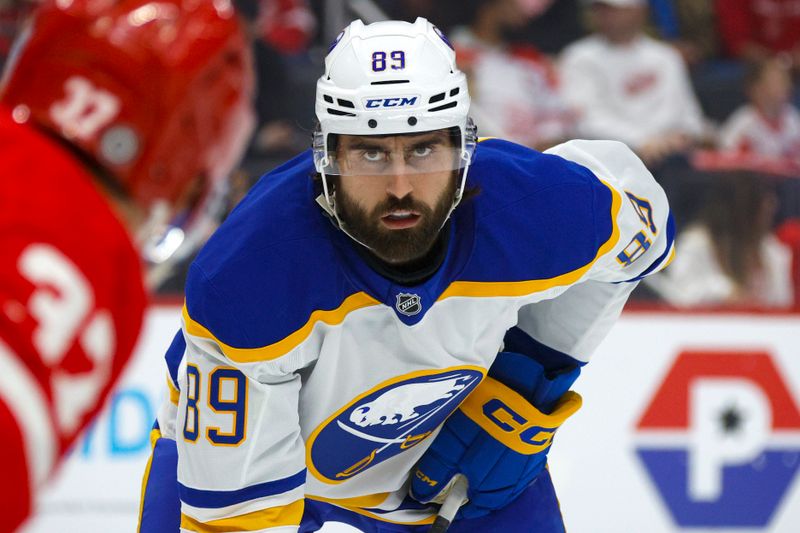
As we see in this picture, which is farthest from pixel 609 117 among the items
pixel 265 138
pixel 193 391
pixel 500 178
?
pixel 193 391

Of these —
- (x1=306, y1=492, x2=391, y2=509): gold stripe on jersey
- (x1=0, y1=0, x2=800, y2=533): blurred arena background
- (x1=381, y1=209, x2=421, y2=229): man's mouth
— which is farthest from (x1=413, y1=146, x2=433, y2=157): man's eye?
(x1=0, y1=0, x2=800, y2=533): blurred arena background

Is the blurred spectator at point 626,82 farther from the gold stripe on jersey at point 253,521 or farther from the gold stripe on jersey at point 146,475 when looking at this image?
the gold stripe on jersey at point 253,521

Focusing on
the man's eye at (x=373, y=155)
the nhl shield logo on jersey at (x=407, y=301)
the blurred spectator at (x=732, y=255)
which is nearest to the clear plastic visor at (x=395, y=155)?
the man's eye at (x=373, y=155)

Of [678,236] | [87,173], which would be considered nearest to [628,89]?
[678,236]

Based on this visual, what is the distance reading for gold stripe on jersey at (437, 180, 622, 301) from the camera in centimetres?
213

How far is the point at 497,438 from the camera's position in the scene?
8.08 feet

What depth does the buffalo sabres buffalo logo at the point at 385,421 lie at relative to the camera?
2.22 m

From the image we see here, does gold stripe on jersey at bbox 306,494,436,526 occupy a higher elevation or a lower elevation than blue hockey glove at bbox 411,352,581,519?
lower

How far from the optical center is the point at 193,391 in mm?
2111

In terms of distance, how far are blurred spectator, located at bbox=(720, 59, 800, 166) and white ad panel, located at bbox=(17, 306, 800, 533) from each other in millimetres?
1200

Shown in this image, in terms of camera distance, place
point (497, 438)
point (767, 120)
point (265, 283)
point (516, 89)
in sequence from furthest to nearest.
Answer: point (767, 120), point (516, 89), point (497, 438), point (265, 283)

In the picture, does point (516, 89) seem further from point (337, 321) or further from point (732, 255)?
point (337, 321)

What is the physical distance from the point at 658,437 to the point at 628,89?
1.75 m

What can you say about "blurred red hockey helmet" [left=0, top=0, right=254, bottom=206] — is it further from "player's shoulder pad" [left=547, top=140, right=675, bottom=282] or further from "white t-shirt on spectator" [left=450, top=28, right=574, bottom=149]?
"white t-shirt on spectator" [left=450, top=28, right=574, bottom=149]
